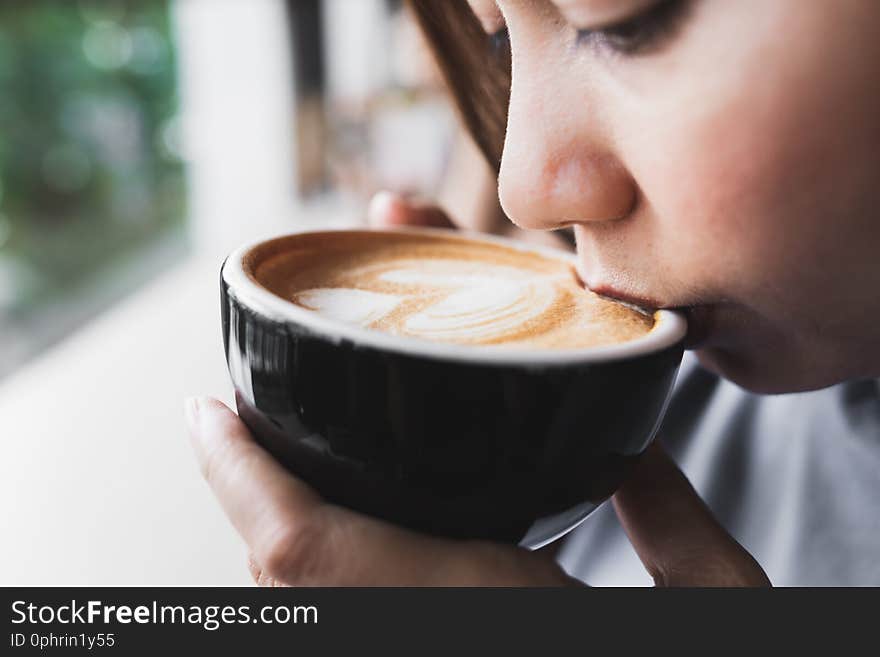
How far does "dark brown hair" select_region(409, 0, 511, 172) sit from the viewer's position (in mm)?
→ 597

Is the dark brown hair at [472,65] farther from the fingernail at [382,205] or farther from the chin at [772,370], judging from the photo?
the chin at [772,370]

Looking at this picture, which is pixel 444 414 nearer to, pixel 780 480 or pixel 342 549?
pixel 342 549

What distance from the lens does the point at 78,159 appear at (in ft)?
5.24

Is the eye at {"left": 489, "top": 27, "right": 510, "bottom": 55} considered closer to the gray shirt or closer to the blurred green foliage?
the gray shirt

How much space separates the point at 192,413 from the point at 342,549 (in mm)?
149

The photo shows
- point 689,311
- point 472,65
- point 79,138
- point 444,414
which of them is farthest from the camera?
point 79,138

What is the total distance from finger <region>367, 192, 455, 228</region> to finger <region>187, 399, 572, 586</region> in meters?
0.39

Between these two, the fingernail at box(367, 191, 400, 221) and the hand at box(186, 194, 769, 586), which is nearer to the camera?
the hand at box(186, 194, 769, 586)

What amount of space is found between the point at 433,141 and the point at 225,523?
2.02 m

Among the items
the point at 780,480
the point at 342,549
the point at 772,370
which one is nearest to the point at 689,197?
the point at 772,370

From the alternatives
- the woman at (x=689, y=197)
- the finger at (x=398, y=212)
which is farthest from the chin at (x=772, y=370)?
the finger at (x=398, y=212)

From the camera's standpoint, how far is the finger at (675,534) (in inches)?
18.4

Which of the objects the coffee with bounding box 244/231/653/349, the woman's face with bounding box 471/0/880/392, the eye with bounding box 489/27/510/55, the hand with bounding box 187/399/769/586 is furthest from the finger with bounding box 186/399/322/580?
the eye with bounding box 489/27/510/55
